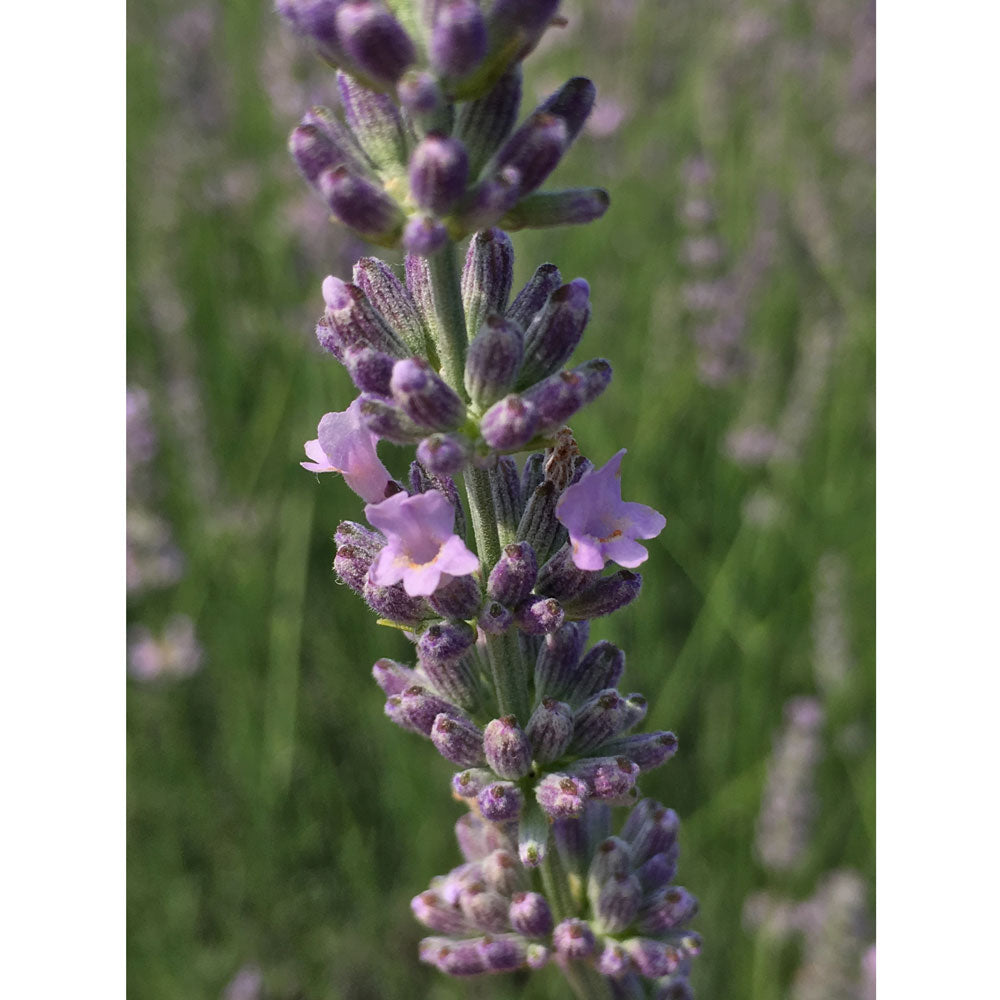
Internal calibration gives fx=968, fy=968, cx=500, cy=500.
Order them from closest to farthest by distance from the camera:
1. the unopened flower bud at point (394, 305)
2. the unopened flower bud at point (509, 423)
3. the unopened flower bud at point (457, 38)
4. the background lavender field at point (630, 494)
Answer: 1. the unopened flower bud at point (457, 38)
2. the unopened flower bud at point (509, 423)
3. the unopened flower bud at point (394, 305)
4. the background lavender field at point (630, 494)

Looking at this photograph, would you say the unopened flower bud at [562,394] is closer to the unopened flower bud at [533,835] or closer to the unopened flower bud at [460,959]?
the unopened flower bud at [533,835]

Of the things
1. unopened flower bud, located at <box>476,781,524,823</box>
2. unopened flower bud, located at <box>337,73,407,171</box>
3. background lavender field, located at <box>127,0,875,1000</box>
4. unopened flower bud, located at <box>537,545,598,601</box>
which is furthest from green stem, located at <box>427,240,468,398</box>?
background lavender field, located at <box>127,0,875,1000</box>

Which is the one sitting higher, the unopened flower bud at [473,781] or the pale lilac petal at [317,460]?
the pale lilac petal at [317,460]

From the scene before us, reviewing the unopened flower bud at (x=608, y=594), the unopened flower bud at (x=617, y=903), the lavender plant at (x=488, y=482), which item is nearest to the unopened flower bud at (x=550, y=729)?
the lavender plant at (x=488, y=482)

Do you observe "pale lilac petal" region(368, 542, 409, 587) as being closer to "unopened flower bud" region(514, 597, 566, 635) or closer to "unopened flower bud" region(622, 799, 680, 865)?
"unopened flower bud" region(514, 597, 566, 635)

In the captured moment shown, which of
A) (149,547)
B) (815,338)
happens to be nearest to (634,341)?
(815,338)

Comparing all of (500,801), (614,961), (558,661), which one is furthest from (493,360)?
(614,961)

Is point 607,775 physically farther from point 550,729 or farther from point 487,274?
point 487,274
